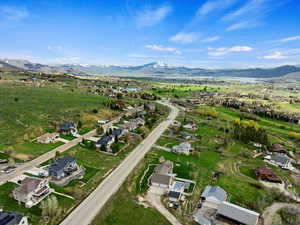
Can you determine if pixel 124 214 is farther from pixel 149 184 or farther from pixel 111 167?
pixel 111 167

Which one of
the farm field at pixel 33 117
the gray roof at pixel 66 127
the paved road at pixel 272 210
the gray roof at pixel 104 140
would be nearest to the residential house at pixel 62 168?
the farm field at pixel 33 117

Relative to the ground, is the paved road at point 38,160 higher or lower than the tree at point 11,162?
lower

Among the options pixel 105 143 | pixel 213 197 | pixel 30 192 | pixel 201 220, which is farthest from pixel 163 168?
pixel 30 192

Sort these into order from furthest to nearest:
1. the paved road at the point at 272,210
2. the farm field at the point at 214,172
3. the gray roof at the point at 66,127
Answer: the gray roof at the point at 66,127 < the farm field at the point at 214,172 < the paved road at the point at 272,210

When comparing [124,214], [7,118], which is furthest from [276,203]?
[7,118]

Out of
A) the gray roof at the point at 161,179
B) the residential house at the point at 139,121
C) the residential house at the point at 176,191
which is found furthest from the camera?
the residential house at the point at 139,121

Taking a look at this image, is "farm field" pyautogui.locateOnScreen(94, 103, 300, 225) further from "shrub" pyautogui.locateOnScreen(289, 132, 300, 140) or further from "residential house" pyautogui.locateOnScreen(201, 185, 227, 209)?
"shrub" pyautogui.locateOnScreen(289, 132, 300, 140)

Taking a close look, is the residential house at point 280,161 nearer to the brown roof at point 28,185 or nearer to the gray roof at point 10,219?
the brown roof at point 28,185

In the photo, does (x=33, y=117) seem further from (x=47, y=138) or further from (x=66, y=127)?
(x=47, y=138)
